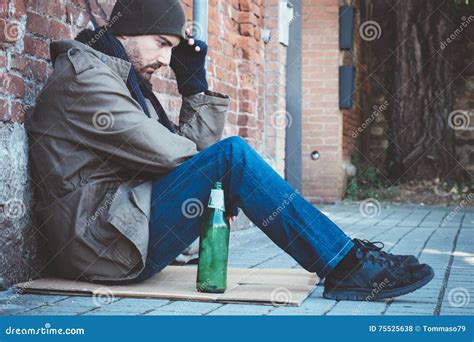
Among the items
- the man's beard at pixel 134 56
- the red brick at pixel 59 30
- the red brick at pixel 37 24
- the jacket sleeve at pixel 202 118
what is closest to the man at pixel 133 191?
the man's beard at pixel 134 56

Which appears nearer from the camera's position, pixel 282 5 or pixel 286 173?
pixel 282 5

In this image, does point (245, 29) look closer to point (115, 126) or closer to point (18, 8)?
point (18, 8)

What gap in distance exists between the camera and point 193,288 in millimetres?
3957

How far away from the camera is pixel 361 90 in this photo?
13.7 meters

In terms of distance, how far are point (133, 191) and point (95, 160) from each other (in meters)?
0.22

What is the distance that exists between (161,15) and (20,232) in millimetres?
1147

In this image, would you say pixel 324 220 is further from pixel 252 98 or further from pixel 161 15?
pixel 252 98

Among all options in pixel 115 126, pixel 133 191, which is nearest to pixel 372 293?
pixel 133 191

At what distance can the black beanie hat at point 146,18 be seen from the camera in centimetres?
409

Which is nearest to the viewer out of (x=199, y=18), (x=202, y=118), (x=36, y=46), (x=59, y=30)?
(x=36, y=46)

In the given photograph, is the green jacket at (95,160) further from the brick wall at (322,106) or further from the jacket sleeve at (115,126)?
the brick wall at (322,106)

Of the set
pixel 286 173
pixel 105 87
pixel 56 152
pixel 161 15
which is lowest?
pixel 286 173
